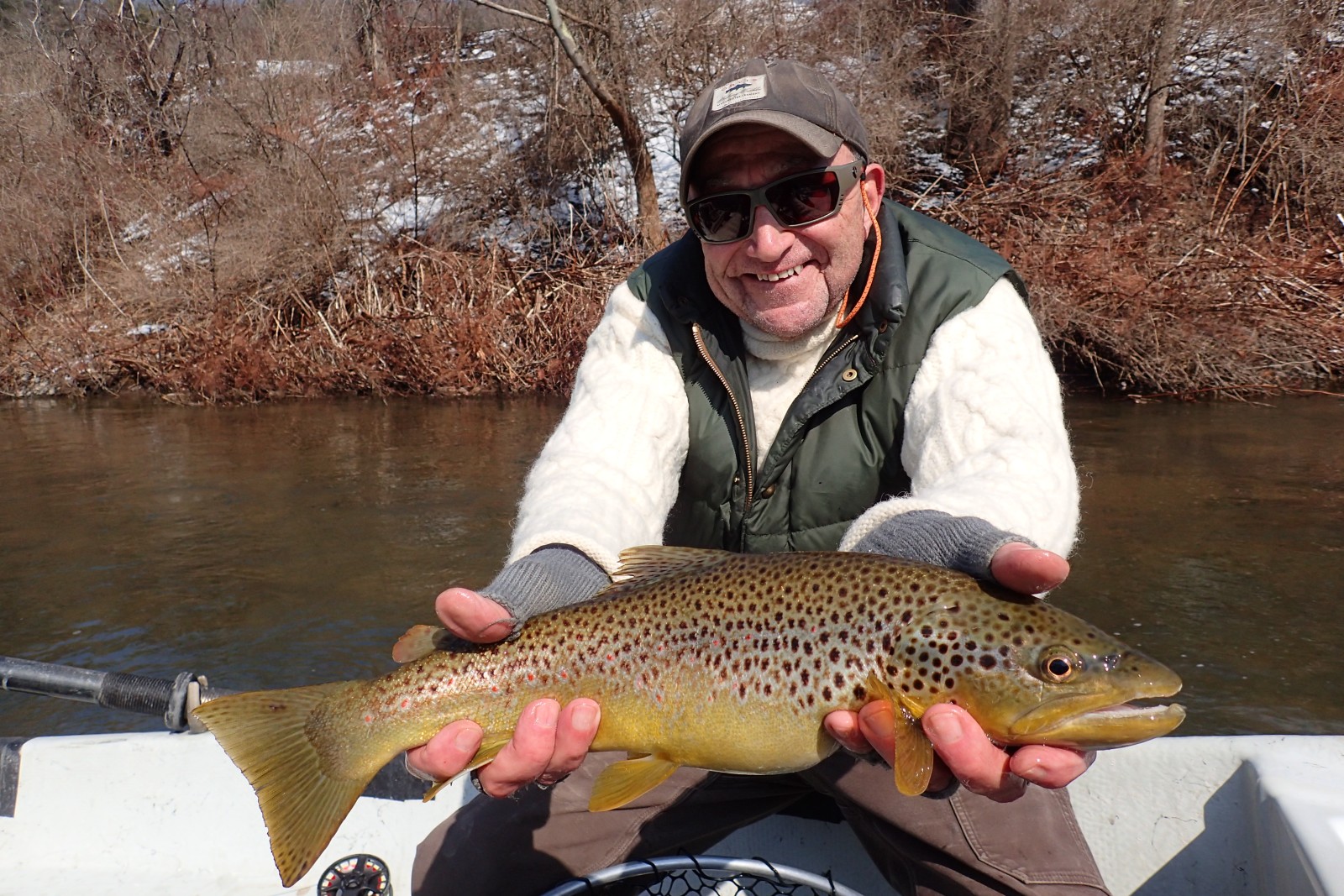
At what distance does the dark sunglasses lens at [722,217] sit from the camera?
2.98 meters

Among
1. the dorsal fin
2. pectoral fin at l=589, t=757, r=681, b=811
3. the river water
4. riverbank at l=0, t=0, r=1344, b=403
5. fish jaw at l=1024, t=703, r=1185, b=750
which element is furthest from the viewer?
riverbank at l=0, t=0, r=1344, b=403

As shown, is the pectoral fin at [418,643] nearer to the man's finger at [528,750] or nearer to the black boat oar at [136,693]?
the man's finger at [528,750]

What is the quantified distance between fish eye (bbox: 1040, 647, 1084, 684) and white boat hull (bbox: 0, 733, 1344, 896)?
127 centimetres

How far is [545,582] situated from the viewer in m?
2.52

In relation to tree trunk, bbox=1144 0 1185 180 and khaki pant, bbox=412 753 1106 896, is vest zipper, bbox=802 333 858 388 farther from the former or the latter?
tree trunk, bbox=1144 0 1185 180

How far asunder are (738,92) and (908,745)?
1.91 metres

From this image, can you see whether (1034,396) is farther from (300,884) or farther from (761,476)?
(300,884)

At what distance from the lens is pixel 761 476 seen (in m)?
3.22

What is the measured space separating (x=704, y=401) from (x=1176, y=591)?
4.48 m

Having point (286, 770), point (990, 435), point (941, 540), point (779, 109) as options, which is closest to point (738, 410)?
point (990, 435)

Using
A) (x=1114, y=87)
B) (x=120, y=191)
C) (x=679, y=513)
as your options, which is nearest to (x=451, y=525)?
(x=679, y=513)

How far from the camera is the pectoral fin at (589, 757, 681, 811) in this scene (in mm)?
2215

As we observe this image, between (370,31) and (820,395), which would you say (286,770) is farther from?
(370,31)

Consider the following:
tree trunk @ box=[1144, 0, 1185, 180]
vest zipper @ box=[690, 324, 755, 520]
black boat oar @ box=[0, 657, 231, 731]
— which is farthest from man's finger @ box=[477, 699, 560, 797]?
tree trunk @ box=[1144, 0, 1185, 180]
